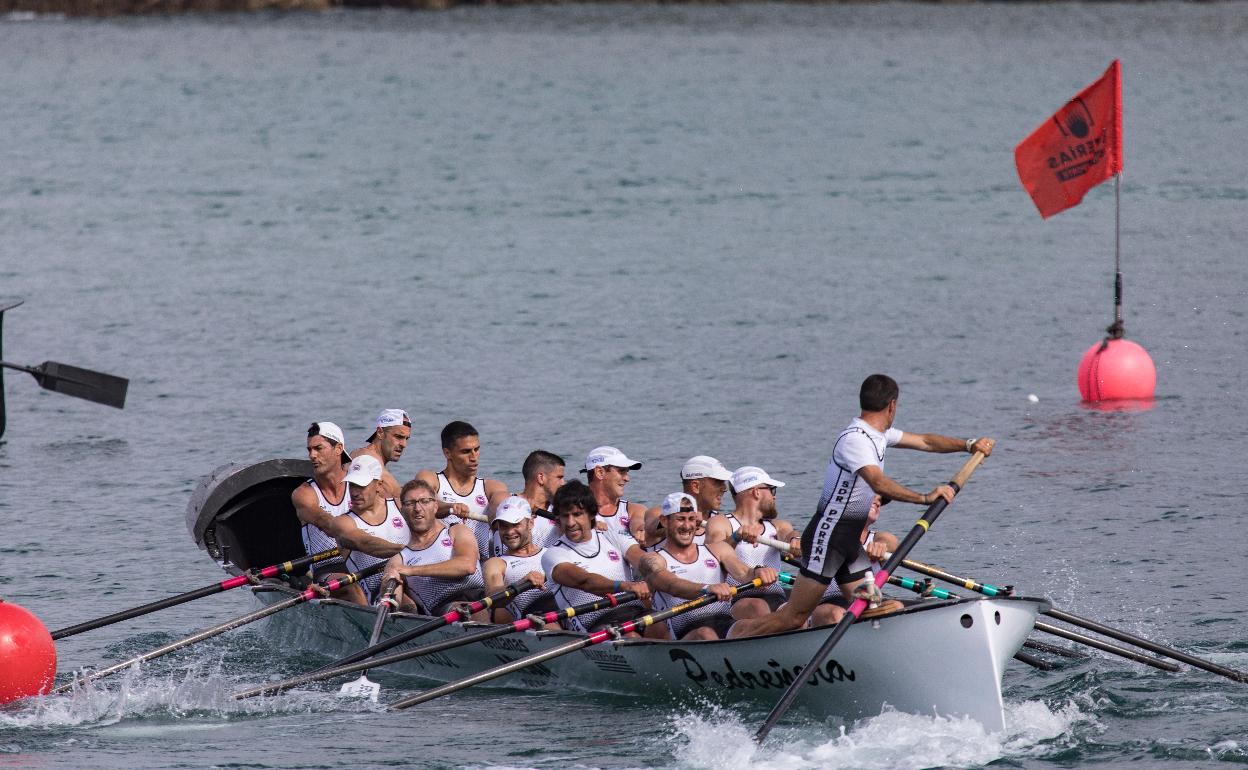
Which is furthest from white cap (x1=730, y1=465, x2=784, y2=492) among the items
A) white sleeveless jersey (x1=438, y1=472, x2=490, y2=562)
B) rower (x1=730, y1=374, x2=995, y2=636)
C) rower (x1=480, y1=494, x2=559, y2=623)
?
white sleeveless jersey (x1=438, y1=472, x2=490, y2=562)

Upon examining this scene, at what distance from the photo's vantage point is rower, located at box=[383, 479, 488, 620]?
14961 mm

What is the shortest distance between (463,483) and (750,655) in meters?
4.05

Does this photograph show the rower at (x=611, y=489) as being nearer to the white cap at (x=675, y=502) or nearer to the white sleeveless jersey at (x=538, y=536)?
the white sleeveless jersey at (x=538, y=536)

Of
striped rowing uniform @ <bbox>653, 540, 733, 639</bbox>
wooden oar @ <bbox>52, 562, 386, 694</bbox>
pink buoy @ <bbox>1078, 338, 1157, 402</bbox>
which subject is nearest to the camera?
striped rowing uniform @ <bbox>653, 540, 733, 639</bbox>

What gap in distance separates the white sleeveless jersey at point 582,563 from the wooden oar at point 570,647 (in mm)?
666

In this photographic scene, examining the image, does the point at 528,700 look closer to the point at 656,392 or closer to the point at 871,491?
the point at 871,491

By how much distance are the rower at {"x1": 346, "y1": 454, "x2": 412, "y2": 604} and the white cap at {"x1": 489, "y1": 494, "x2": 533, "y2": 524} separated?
119 cm

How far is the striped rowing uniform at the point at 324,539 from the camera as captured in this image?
15.9 metres

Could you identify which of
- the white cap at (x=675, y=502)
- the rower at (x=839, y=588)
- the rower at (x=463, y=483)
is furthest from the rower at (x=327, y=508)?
the rower at (x=839, y=588)

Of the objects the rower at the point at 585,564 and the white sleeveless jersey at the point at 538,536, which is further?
the white sleeveless jersey at the point at 538,536

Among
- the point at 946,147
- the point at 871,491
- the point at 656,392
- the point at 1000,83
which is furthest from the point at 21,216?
the point at 1000,83

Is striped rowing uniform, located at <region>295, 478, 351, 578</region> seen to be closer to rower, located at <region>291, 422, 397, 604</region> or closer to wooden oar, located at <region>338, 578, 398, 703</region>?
rower, located at <region>291, 422, 397, 604</region>

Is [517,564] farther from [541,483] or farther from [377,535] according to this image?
[377,535]

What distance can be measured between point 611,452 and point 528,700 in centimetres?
221
